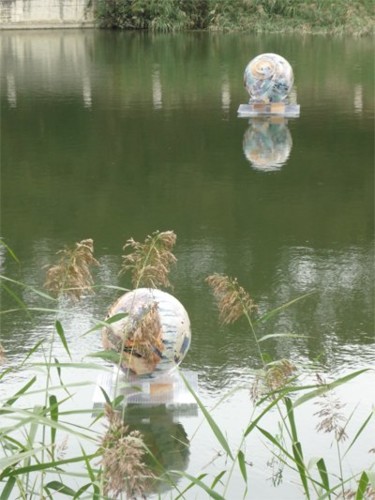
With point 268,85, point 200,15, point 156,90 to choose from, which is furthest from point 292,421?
point 200,15

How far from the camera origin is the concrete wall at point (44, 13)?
32188 millimetres

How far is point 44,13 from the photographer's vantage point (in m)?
32.3

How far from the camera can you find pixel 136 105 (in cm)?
1844

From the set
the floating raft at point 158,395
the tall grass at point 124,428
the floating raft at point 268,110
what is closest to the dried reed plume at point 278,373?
the tall grass at point 124,428

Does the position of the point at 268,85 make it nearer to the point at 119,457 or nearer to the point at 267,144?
the point at 267,144

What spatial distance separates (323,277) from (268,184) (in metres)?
3.52

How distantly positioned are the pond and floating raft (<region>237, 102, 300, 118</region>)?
0.87ft

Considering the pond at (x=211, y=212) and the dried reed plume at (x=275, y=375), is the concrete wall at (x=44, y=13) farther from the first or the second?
the dried reed plume at (x=275, y=375)

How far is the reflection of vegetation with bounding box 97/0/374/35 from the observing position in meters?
30.1

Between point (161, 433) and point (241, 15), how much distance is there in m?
26.1

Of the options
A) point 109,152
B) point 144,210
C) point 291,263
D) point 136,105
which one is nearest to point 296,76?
point 136,105

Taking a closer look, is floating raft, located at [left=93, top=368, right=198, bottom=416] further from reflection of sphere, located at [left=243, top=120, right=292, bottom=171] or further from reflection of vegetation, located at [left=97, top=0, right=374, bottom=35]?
reflection of vegetation, located at [left=97, top=0, right=374, bottom=35]

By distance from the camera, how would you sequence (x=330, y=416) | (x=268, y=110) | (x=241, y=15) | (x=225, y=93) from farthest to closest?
(x=241, y=15) < (x=225, y=93) < (x=268, y=110) < (x=330, y=416)

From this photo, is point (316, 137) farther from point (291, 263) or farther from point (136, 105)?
point (291, 263)
